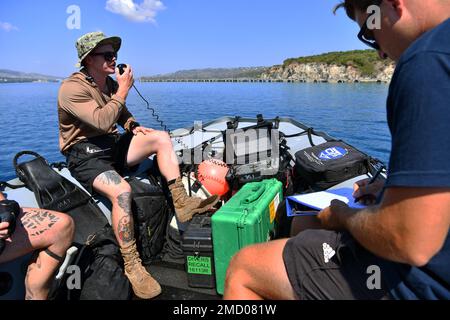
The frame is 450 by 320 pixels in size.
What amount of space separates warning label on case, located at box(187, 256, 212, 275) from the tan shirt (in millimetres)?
1242

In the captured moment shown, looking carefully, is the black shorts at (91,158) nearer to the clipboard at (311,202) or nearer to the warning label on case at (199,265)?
the warning label on case at (199,265)

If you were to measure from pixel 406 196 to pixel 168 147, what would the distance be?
238cm

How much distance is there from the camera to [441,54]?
85cm

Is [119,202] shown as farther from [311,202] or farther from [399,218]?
[399,218]

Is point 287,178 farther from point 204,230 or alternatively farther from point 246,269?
point 246,269

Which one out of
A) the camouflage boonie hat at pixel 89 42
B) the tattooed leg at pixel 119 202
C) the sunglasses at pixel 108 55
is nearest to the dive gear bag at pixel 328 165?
the tattooed leg at pixel 119 202

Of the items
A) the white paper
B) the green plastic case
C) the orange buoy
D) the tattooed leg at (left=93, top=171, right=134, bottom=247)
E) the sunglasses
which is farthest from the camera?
the orange buoy

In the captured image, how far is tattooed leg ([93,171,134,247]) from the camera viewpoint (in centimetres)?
251

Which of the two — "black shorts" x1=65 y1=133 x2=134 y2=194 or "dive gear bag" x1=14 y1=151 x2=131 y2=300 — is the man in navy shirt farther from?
"black shorts" x1=65 y1=133 x2=134 y2=194

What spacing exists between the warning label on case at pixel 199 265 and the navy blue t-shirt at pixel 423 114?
1704 mm

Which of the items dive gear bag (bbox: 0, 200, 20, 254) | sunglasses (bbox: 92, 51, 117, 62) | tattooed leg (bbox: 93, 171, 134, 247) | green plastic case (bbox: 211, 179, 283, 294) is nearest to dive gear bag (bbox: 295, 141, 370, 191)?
green plastic case (bbox: 211, 179, 283, 294)

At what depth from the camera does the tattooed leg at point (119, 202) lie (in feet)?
8.23
